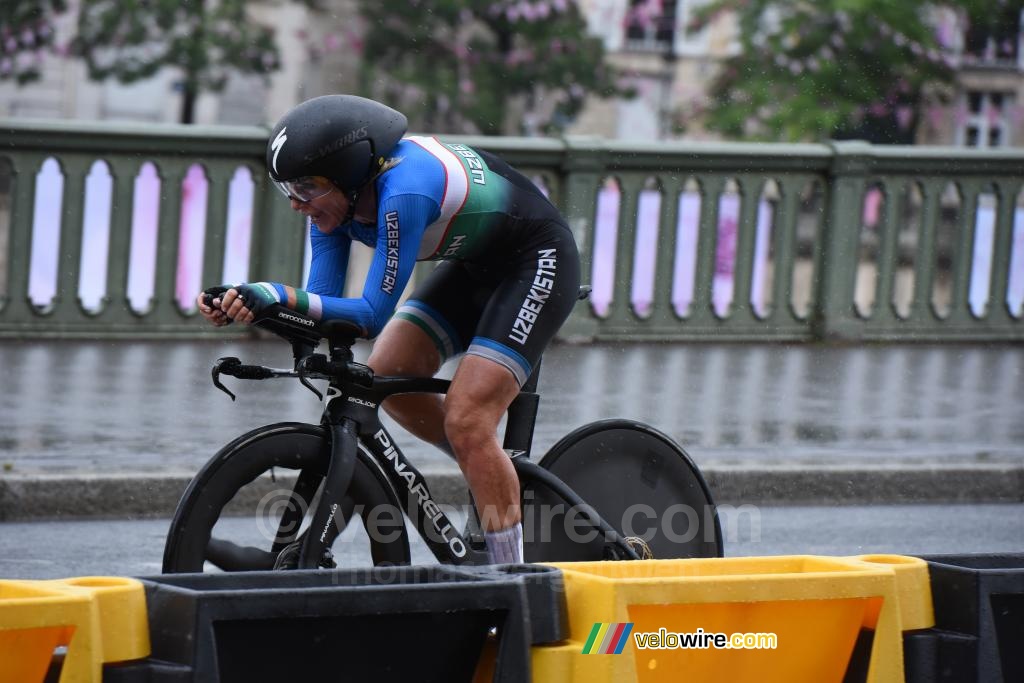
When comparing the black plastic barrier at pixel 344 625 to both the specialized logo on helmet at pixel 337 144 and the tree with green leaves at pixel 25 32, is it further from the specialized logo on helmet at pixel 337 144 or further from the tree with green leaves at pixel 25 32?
the tree with green leaves at pixel 25 32

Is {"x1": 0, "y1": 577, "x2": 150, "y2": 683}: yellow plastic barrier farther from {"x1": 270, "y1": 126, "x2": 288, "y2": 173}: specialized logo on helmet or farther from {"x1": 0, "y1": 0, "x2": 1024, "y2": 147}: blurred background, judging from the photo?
{"x1": 0, "y1": 0, "x2": 1024, "y2": 147}: blurred background

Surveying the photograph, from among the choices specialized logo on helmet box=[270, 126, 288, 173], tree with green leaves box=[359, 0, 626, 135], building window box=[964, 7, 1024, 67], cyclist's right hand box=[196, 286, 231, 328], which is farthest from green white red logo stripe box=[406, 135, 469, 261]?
tree with green leaves box=[359, 0, 626, 135]

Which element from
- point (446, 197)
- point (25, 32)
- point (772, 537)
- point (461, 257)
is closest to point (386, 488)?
point (461, 257)

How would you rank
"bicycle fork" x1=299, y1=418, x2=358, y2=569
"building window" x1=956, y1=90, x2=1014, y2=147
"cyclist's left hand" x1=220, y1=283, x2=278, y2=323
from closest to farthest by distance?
1. "cyclist's left hand" x1=220, y1=283, x2=278, y2=323
2. "bicycle fork" x1=299, y1=418, x2=358, y2=569
3. "building window" x1=956, y1=90, x2=1014, y2=147

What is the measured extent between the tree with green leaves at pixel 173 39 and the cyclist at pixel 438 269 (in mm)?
27112

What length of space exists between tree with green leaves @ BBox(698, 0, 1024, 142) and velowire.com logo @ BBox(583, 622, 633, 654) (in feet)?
92.9

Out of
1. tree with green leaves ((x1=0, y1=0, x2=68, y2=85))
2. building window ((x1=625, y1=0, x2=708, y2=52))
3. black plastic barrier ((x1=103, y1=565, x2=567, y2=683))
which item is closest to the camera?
black plastic barrier ((x1=103, y1=565, x2=567, y2=683))

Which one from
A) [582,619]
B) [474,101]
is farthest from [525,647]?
[474,101]

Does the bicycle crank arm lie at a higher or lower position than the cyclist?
lower

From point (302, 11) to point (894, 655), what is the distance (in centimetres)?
3994

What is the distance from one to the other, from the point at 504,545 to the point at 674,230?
900 centimetres

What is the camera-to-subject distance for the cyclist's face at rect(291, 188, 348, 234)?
5.20m

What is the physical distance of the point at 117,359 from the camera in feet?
41.5

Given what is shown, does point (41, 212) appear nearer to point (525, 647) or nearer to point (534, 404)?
point (534, 404)
